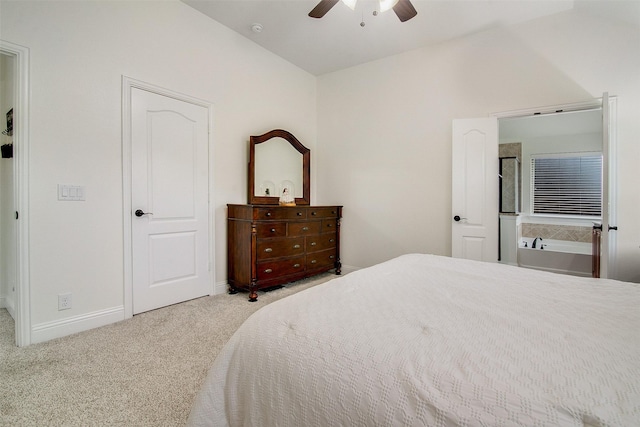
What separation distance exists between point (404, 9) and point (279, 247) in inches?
95.5

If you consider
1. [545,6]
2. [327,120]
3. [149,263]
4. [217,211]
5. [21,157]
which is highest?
[545,6]

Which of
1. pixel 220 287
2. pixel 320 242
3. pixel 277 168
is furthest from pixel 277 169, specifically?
pixel 220 287

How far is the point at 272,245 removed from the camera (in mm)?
3133

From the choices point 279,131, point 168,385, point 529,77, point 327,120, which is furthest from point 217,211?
point 529,77

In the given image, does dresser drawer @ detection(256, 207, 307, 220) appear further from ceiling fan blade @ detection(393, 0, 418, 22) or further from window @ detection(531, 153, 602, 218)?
window @ detection(531, 153, 602, 218)

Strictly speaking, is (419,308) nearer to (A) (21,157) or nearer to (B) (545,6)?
(A) (21,157)

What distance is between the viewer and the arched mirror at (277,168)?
349cm

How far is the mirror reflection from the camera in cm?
356

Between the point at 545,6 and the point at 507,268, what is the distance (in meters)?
2.75

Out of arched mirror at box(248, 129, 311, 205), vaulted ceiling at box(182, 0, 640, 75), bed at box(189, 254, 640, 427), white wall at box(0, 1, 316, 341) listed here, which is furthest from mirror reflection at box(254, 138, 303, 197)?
bed at box(189, 254, 640, 427)

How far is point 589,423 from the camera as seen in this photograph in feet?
1.72

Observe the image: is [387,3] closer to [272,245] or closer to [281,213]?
[281,213]

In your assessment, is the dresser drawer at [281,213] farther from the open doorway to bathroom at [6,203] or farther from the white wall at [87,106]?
the open doorway to bathroom at [6,203]

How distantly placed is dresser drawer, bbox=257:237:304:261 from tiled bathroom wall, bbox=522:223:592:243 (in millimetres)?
4512
